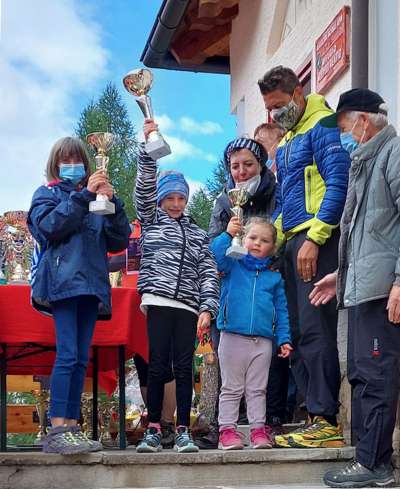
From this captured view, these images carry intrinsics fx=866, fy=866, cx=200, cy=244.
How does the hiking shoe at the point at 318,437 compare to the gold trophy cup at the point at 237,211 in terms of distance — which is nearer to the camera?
the hiking shoe at the point at 318,437

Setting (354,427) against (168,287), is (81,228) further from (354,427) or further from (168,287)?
(354,427)

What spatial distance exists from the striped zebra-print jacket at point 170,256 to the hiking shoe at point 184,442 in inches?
24.7

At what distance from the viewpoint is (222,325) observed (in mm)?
4492

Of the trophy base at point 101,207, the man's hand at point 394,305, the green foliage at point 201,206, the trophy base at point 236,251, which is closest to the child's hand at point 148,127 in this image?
the trophy base at point 101,207

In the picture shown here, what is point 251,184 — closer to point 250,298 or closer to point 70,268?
point 250,298

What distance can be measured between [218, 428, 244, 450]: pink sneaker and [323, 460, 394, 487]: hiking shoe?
0.67 m

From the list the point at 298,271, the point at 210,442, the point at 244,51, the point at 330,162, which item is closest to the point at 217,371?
the point at 210,442

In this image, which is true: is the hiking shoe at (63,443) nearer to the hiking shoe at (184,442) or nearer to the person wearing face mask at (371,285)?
the hiking shoe at (184,442)

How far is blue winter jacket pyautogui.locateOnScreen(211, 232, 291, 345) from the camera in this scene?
4.46m

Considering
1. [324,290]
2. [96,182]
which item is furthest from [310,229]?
[96,182]

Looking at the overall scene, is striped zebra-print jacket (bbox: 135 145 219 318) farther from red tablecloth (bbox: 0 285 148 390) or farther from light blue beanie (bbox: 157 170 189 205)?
red tablecloth (bbox: 0 285 148 390)

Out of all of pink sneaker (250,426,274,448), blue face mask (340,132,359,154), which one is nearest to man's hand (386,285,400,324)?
blue face mask (340,132,359,154)

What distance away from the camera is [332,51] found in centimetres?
679

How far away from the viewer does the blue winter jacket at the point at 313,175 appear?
4.35m
